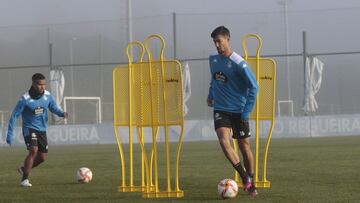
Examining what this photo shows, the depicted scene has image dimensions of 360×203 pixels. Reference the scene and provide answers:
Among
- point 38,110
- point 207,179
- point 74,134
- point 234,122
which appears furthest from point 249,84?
point 74,134

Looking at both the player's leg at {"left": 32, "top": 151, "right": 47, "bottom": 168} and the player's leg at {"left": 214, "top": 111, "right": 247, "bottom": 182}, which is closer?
the player's leg at {"left": 214, "top": 111, "right": 247, "bottom": 182}

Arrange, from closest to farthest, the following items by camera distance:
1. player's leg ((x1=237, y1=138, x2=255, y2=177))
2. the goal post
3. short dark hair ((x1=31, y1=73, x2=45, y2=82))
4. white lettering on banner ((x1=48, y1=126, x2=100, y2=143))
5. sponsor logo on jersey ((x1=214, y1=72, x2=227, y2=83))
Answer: sponsor logo on jersey ((x1=214, y1=72, x2=227, y2=83)), player's leg ((x1=237, y1=138, x2=255, y2=177)), short dark hair ((x1=31, y1=73, x2=45, y2=82)), white lettering on banner ((x1=48, y1=126, x2=100, y2=143)), the goal post

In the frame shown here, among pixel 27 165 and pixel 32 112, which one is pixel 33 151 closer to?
pixel 27 165

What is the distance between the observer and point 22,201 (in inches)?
434

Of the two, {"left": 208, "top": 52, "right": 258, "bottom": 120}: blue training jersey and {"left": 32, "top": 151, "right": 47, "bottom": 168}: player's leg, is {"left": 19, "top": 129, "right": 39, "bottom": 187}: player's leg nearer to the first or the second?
{"left": 32, "top": 151, "right": 47, "bottom": 168}: player's leg

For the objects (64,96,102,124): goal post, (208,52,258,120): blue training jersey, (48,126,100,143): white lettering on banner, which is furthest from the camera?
(64,96,102,124): goal post

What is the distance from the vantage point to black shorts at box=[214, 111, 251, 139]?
1085 cm

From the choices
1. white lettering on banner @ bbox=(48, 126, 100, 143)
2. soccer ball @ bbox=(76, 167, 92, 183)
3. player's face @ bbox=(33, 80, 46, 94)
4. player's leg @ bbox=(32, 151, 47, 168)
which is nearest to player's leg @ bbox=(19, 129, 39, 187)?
player's leg @ bbox=(32, 151, 47, 168)

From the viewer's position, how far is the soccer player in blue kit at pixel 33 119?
45.4 feet

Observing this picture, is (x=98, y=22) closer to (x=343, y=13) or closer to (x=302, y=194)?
(x=343, y=13)

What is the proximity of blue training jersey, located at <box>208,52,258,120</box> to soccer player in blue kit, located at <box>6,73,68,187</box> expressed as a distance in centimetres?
385

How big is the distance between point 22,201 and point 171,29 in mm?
24770

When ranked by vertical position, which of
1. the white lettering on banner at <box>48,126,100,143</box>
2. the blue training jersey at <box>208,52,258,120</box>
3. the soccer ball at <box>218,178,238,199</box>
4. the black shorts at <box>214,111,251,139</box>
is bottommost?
the white lettering on banner at <box>48,126,100,143</box>

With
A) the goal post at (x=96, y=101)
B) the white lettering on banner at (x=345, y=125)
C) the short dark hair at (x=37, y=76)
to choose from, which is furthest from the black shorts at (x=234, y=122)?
the goal post at (x=96, y=101)
